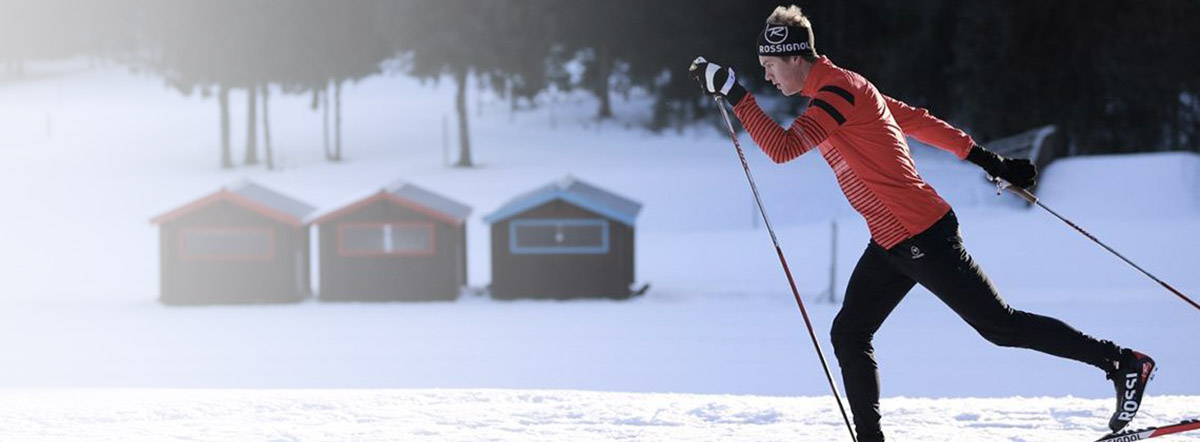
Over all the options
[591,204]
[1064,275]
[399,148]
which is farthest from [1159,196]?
[399,148]

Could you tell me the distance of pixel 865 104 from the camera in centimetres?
432

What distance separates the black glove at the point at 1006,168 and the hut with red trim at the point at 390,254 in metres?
10.8

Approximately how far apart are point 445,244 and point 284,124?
32827mm

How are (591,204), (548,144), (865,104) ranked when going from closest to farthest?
(865,104) < (591,204) < (548,144)

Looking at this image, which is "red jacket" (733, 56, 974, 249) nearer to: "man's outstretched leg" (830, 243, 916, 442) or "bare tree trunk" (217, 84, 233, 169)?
"man's outstretched leg" (830, 243, 916, 442)

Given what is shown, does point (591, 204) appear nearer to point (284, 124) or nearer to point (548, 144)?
point (548, 144)

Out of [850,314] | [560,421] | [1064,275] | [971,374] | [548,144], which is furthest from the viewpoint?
[548,144]

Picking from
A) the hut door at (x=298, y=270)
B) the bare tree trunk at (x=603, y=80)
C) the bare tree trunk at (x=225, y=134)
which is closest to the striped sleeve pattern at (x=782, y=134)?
the hut door at (x=298, y=270)

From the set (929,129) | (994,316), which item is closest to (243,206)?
(929,129)

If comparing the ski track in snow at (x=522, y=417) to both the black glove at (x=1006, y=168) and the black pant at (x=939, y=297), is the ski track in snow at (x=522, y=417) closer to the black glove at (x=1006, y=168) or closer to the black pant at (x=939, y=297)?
the black pant at (x=939, y=297)

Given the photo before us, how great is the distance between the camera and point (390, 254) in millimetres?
15234

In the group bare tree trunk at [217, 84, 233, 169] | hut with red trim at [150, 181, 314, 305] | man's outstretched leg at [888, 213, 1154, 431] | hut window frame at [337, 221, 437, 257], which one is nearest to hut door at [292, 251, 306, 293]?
hut with red trim at [150, 181, 314, 305]

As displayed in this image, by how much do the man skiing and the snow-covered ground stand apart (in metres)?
0.92

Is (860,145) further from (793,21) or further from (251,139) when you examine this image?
(251,139)
